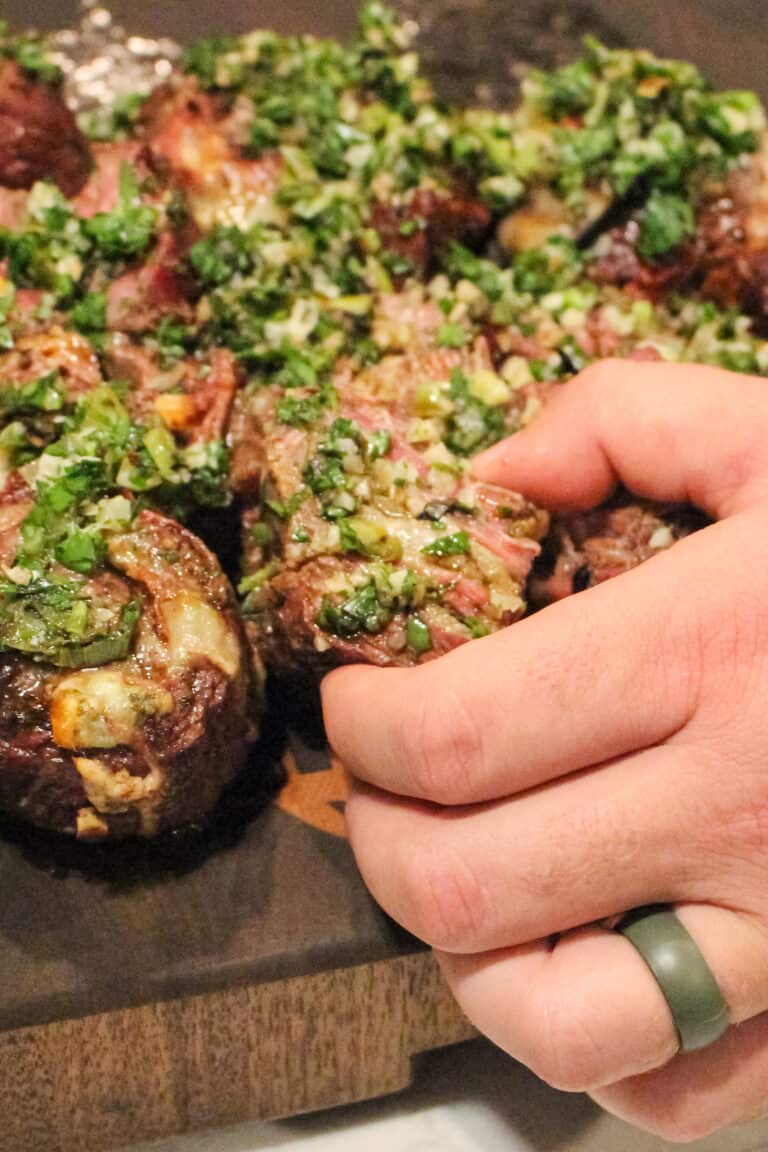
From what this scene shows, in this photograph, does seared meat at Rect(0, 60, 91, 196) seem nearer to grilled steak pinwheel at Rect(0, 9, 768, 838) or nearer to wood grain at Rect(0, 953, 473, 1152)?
grilled steak pinwheel at Rect(0, 9, 768, 838)

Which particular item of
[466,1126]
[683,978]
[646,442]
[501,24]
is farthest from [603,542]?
[501,24]

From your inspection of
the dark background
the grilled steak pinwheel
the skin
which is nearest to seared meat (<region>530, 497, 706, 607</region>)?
the grilled steak pinwheel

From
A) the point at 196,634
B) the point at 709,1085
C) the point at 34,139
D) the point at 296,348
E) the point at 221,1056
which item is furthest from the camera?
the point at 34,139

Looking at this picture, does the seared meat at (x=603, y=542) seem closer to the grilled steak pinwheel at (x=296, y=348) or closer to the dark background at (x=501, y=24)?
the grilled steak pinwheel at (x=296, y=348)

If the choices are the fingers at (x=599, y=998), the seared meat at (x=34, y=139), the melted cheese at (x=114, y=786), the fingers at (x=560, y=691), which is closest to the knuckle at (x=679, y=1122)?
the fingers at (x=599, y=998)

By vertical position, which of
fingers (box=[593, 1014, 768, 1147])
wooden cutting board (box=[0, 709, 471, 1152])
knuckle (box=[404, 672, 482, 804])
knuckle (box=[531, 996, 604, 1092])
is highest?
knuckle (box=[404, 672, 482, 804])

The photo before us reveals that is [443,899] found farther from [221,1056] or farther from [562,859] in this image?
[221,1056]

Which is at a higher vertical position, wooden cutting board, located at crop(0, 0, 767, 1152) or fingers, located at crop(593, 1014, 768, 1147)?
fingers, located at crop(593, 1014, 768, 1147)
